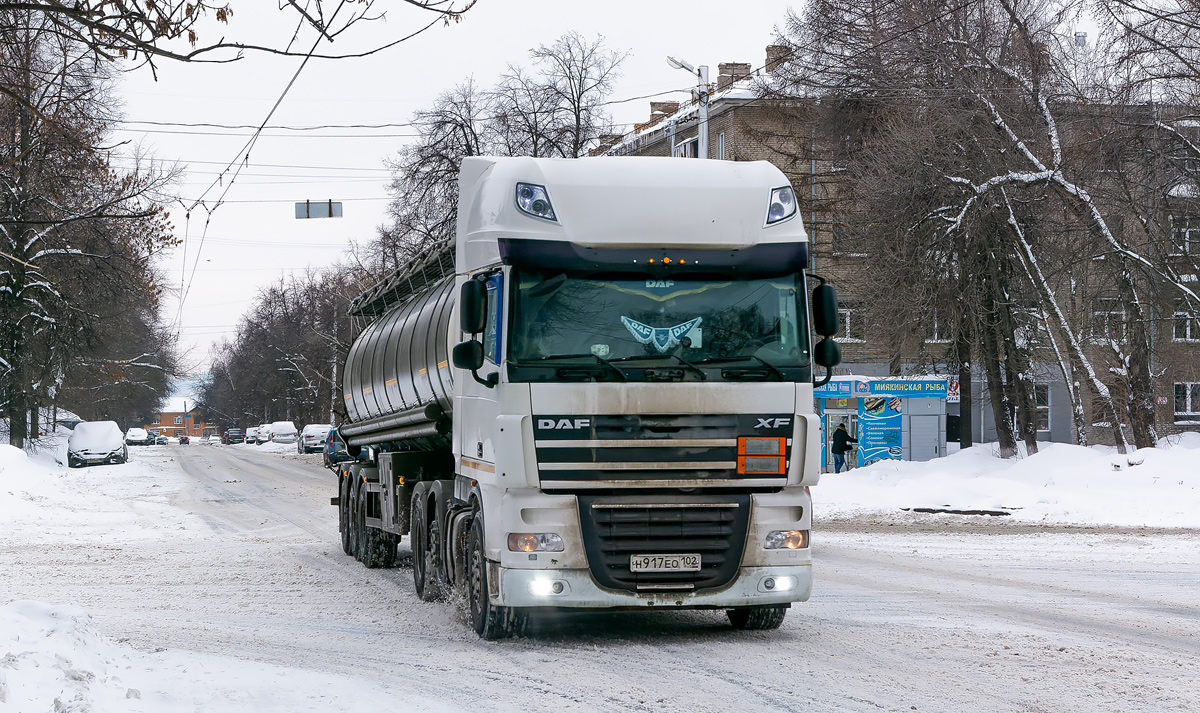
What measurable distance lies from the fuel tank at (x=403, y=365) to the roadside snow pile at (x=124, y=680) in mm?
3610

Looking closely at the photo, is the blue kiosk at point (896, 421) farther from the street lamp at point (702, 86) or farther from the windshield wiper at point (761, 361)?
the windshield wiper at point (761, 361)

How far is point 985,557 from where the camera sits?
51.1 ft

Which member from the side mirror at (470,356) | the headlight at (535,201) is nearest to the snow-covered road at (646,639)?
the side mirror at (470,356)

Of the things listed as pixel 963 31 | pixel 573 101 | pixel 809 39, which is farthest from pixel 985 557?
pixel 573 101

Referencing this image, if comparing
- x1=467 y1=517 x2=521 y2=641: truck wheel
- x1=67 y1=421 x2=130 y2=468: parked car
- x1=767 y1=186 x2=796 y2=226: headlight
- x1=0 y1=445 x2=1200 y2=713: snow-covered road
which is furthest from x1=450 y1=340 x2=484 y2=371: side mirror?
x1=67 y1=421 x2=130 y2=468: parked car

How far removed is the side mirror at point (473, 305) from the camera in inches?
348

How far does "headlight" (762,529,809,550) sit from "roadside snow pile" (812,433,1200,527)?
41.7 feet

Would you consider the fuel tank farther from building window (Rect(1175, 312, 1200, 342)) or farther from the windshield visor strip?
building window (Rect(1175, 312, 1200, 342))

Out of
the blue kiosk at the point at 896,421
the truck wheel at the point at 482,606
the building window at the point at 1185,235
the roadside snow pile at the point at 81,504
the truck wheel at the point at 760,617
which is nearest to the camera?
the truck wheel at the point at 482,606

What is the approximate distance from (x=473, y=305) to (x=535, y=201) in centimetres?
84

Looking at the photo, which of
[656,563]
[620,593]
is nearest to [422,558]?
[620,593]

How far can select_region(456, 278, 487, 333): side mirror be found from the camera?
29.0 feet

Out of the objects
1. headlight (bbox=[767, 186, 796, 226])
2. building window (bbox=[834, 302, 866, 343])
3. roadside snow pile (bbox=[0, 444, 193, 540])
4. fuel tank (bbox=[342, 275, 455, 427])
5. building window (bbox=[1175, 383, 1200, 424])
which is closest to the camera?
headlight (bbox=[767, 186, 796, 226])

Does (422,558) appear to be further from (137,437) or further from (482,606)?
(137,437)
